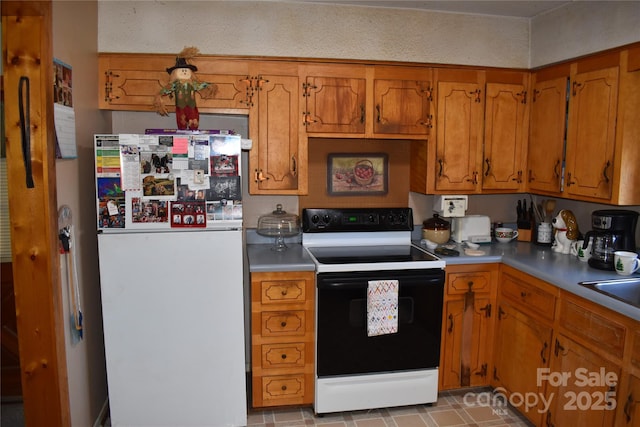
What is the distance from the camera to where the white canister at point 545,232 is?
9.96 ft

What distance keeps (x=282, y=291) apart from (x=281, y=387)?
57cm

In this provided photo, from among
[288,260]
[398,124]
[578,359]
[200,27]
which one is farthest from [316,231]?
[578,359]

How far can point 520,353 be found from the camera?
2.61 meters

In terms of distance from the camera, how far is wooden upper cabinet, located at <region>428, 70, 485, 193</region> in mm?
2900

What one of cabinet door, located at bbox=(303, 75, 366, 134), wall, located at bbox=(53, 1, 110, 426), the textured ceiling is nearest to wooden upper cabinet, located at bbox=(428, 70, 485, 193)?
the textured ceiling

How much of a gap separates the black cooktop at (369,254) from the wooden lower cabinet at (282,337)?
0.23 metres

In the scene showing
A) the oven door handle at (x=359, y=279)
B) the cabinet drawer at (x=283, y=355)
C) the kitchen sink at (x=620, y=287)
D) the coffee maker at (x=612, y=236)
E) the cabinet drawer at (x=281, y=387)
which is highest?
the coffee maker at (x=612, y=236)

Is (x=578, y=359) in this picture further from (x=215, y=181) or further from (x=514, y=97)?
(x=215, y=181)

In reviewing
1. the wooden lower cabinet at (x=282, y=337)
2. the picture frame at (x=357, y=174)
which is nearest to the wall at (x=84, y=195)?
the wooden lower cabinet at (x=282, y=337)

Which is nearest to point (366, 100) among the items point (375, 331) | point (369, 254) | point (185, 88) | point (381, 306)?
point (369, 254)

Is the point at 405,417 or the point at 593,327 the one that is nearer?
the point at 593,327

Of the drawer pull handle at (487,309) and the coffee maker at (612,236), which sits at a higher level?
the coffee maker at (612,236)

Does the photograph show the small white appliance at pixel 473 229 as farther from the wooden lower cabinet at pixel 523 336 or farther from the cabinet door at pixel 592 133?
the cabinet door at pixel 592 133

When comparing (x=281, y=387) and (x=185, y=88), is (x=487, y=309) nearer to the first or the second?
(x=281, y=387)
